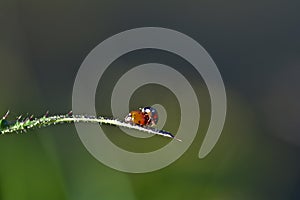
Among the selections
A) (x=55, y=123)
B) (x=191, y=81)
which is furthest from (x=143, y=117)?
(x=191, y=81)

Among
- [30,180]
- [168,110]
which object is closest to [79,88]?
[168,110]

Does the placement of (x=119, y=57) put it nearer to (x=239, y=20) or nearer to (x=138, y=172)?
(x=239, y=20)

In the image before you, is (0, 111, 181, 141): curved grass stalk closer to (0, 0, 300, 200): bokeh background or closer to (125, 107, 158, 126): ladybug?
(125, 107, 158, 126): ladybug

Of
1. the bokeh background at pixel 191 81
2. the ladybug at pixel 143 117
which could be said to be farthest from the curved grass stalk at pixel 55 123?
the bokeh background at pixel 191 81

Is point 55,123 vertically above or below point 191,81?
below

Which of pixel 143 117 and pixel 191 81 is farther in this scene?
pixel 191 81

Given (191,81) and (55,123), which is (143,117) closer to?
(55,123)

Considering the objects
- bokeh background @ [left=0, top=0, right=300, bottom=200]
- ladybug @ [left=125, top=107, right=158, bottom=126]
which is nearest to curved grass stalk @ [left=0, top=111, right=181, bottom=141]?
ladybug @ [left=125, top=107, right=158, bottom=126]
